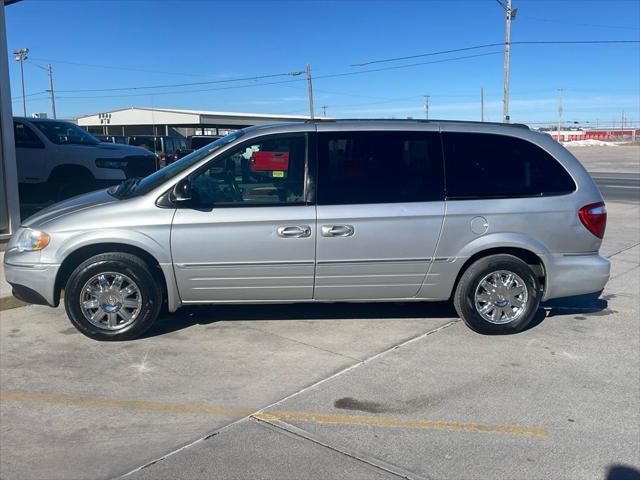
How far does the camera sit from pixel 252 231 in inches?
208

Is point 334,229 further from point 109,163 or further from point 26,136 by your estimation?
point 26,136

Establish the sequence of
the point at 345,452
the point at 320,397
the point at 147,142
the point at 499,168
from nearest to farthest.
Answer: the point at 345,452 → the point at 320,397 → the point at 499,168 → the point at 147,142

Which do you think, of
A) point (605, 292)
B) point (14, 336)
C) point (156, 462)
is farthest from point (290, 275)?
point (605, 292)

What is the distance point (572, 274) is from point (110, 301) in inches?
166

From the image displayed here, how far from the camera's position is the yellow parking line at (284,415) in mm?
3914

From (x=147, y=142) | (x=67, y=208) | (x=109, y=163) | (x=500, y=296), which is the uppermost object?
(x=147, y=142)

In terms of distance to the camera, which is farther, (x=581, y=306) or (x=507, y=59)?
(x=507, y=59)

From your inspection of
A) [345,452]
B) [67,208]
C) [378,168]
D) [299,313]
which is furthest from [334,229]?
[67,208]

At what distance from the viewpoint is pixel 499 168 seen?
566 centimetres

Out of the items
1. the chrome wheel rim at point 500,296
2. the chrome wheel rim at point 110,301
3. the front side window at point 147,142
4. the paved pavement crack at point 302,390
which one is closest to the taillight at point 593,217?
the chrome wheel rim at point 500,296

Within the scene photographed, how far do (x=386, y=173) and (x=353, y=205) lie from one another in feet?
1.44

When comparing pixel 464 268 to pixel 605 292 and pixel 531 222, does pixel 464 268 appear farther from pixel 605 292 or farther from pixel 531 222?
pixel 605 292

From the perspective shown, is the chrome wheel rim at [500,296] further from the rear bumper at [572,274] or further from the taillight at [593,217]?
the taillight at [593,217]

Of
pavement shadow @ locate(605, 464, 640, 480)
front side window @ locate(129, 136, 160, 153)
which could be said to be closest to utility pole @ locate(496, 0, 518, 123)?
front side window @ locate(129, 136, 160, 153)
